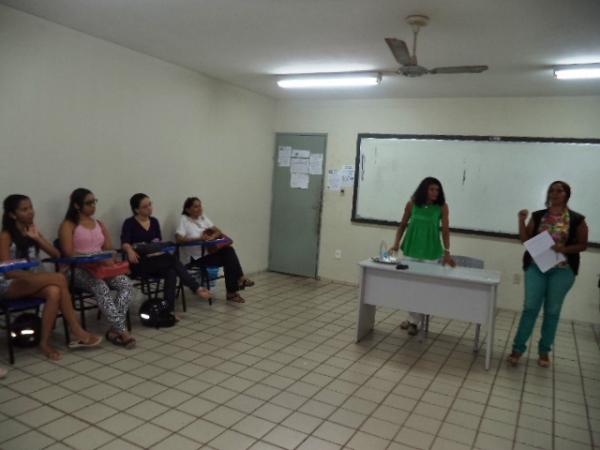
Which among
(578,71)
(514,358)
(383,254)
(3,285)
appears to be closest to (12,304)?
(3,285)

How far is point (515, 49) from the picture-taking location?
11.7ft

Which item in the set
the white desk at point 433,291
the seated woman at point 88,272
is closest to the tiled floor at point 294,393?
the seated woman at point 88,272

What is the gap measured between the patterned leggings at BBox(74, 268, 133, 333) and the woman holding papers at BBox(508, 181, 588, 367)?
10.4 feet

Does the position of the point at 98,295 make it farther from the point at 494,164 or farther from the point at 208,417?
the point at 494,164

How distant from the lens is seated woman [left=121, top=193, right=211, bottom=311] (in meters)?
4.27

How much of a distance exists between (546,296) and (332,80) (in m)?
2.87

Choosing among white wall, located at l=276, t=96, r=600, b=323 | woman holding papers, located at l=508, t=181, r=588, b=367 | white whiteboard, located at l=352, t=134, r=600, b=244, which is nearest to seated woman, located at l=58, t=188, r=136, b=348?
woman holding papers, located at l=508, t=181, r=588, b=367

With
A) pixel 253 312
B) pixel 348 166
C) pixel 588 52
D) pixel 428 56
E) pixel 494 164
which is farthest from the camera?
pixel 348 166

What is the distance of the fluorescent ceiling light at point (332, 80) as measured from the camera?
15.4ft

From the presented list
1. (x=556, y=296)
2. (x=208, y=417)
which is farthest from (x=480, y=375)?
(x=208, y=417)

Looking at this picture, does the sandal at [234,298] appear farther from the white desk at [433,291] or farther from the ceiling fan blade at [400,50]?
the ceiling fan blade at [400,50]

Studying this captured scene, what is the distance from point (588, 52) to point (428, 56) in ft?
3.86

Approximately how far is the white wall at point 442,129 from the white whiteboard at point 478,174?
0.09m

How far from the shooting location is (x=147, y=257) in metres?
4.29
